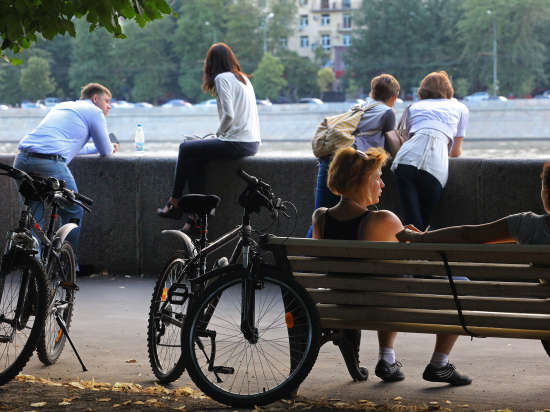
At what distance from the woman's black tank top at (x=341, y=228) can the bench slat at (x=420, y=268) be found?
0.26 meters

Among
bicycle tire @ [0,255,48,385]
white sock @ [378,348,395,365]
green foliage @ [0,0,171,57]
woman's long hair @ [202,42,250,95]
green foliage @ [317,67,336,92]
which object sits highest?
green foliage @ [317,67,336,92]

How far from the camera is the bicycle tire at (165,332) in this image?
4.84 m

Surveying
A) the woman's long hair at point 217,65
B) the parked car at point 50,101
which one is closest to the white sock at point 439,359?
the woman's long hair at point 217,65

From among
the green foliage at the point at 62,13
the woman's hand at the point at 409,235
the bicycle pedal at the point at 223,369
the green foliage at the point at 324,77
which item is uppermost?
the green foliage at the point at 324,77

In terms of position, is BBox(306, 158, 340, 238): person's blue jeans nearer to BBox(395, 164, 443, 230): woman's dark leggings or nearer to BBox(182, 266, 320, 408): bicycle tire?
BBox(395, 164, 443, 230): woman's dark leggings

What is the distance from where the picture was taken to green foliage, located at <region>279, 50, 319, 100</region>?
107 meters

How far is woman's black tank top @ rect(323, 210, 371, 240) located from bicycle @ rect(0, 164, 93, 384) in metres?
1.40

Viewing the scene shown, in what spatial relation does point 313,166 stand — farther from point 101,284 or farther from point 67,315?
point 67,315

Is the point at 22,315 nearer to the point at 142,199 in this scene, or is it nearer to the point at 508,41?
the point at 142,199

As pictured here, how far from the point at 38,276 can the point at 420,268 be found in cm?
188

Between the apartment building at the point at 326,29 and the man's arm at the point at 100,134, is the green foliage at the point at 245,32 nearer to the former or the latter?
the apartment building at the point at 326,29

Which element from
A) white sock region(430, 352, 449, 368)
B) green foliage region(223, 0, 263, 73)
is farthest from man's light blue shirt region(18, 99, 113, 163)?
green foliage region(223, 0, 263, 73)

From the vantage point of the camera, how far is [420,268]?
12.9 ft

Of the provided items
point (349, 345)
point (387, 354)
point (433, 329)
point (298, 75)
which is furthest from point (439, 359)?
point (298, 75)
